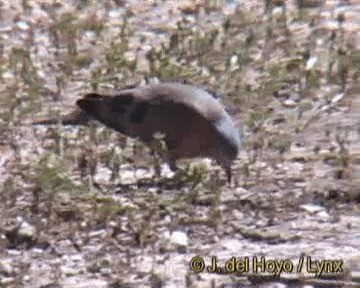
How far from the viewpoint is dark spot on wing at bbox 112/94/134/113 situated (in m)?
7.06

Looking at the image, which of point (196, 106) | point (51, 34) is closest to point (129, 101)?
point (196, 106)

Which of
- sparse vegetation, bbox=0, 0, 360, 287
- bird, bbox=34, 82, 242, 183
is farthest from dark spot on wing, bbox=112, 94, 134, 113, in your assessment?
sparse vegetation, bbox=0, 0, 360, 287

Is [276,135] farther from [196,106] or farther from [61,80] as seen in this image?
[61,80]

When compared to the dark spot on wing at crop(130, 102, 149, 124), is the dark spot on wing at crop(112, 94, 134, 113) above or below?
above

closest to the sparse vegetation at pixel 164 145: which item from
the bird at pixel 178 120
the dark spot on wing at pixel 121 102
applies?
the bird at pixel 178 120

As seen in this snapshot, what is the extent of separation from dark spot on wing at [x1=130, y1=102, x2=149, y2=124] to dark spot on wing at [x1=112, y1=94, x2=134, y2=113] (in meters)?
0.06

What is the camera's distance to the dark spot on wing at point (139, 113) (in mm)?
6965

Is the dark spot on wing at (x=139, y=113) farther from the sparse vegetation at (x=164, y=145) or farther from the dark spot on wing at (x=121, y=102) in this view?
the sparse vegetation at (x=164, y=145)

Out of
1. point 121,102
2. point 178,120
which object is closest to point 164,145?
point 178,120

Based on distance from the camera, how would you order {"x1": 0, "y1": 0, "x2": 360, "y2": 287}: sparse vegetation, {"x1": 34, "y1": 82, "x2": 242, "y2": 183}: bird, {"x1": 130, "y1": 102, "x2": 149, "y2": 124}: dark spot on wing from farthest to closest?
1. {"x1": 130, "y1": 102, "x2": 149, "y2": 124}: dark spot on wing
2. {"x1": 34, "y1": 82, "x2": 242, "y2": 183}: bird
3. {"x1": 0, "y1": 0, "x2": 360, "y2": 287}: sparse vegetation

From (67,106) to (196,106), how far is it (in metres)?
1.37

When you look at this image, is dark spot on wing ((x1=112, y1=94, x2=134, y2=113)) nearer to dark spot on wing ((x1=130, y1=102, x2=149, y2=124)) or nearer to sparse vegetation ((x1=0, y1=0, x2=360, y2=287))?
dark spot on wing ((x1=130, y1=102, x2=149, y2=124))

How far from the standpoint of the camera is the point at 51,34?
30.6 ft

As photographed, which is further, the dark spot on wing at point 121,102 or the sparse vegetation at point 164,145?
the dark spot on wing at point 121,102
